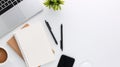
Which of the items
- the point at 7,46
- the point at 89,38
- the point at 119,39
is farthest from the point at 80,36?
the point at 7,46

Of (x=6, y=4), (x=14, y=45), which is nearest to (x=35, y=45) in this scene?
(x=14, y=45)

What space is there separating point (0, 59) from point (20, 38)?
98 millimetres

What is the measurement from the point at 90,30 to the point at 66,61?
149 millimetres

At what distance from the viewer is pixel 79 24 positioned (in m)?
1.00

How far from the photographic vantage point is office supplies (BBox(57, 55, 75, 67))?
37.8 inches

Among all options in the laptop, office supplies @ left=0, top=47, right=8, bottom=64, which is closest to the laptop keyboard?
the laptop

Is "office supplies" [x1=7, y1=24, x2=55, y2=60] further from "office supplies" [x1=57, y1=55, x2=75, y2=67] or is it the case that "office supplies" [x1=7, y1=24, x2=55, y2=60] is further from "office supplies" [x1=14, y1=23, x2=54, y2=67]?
"office supplies" [x1=57, y1=55, x2=75, y2=67]

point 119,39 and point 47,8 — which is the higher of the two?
point 47,8

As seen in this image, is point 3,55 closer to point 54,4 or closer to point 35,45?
point 35,45

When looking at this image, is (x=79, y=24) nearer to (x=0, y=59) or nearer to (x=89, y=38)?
(x=89, y=38)

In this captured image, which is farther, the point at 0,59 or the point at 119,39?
the point at 119,39

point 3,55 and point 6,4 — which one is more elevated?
point 6,4

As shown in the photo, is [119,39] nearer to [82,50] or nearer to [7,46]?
[82,50]

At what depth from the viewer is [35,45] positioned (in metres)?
0.95
